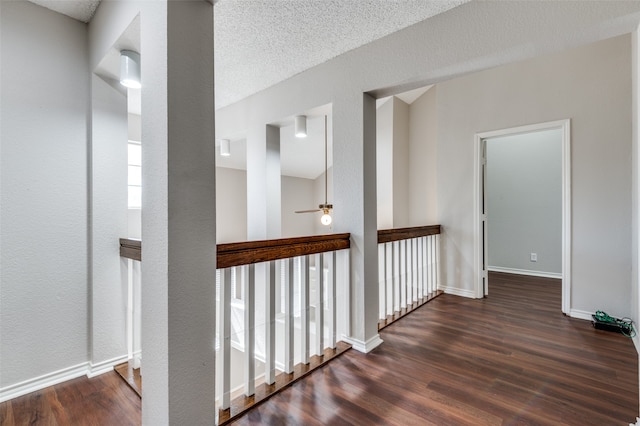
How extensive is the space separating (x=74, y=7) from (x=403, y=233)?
2986 mm

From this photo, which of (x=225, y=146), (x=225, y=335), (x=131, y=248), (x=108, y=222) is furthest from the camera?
(x=225, y=146)

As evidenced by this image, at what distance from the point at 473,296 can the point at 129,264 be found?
3494 millimetres

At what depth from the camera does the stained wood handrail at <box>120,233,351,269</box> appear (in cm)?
149

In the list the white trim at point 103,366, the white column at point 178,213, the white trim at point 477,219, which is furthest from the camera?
the white trim at point 477,219

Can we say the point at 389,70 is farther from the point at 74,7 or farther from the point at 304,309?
the point at 74,7

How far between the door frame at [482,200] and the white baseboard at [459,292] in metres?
0.06

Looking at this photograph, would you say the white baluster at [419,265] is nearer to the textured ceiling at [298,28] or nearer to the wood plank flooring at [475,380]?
the wood plank flooring at [475,380]

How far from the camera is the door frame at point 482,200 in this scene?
2.92 metres

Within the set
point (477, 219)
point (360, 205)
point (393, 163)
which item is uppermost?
point (393, 163)

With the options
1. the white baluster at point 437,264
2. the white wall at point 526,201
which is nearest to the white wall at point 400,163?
the white baluster at point 437,264

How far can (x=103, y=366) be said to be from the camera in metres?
1.94

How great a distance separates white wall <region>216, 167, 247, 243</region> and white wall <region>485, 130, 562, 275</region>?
4.16 metres

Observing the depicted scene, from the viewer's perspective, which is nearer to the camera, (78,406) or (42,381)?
(78,406)

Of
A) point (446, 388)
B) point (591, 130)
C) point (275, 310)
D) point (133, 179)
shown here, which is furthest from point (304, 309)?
point (591, 130)
